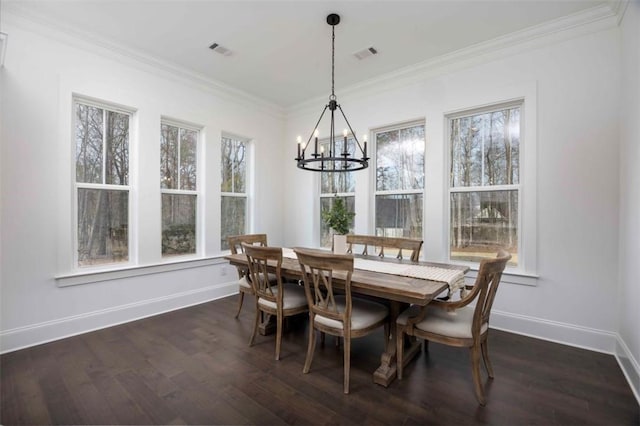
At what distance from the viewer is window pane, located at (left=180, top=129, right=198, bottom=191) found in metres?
3.96

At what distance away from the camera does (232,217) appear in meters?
4.58

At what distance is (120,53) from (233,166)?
1.92 metres

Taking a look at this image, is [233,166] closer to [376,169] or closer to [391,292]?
[376,169]

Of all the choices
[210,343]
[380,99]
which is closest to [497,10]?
[380,99]

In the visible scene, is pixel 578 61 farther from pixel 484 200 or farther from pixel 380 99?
pixel 380 99

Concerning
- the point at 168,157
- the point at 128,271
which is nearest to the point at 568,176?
the point at 168,157

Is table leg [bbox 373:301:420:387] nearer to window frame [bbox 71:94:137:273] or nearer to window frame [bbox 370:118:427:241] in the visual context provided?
window frame [bbox 370:118:427:241]

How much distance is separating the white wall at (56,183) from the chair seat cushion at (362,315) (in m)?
2.44

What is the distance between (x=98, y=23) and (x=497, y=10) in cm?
380

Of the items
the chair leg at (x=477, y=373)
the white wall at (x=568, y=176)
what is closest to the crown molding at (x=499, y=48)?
the white wall at (x=568, y=176)

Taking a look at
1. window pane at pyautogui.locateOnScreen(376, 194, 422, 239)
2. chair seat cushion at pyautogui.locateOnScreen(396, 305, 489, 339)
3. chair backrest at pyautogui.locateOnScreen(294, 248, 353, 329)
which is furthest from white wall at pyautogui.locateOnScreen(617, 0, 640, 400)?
chair backrest at pyautogui.locateOnScreen(294, 248, 353, 329)

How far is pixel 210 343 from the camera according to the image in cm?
277

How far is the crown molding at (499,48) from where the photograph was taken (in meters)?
Result: 2.67

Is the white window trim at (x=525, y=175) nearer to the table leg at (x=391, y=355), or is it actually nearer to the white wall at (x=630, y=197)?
the white wall at (x=630, y=197)
